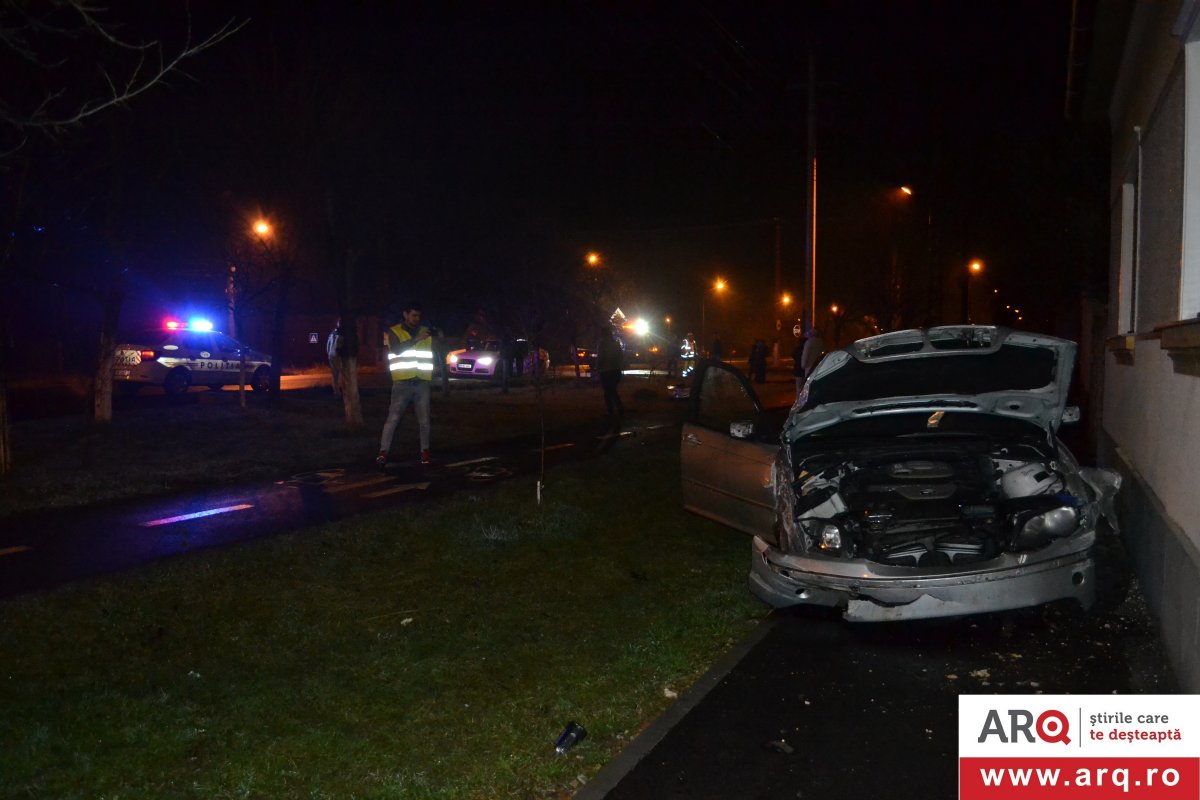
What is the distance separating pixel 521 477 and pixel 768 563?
19.7 feet

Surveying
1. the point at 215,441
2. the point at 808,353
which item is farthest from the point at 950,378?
the point at 808,353

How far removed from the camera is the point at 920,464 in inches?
251

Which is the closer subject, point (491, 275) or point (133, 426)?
point (133, 426)

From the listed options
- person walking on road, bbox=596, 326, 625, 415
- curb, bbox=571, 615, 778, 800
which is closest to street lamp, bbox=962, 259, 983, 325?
person walking on road, bbox=596, 326, 625, 415

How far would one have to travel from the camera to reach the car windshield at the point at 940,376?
256 inches

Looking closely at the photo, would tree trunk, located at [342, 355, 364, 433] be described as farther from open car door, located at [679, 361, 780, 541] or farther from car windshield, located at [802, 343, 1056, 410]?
car windshield, located at [802, 343, 1056, 410]

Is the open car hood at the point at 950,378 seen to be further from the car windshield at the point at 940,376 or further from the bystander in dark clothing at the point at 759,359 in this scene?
the bystander in dark clothing at the point at 759,359

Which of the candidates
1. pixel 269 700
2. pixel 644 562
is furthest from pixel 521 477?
pixel 269 700

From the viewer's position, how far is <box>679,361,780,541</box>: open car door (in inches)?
269

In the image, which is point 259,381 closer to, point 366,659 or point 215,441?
point 215,441

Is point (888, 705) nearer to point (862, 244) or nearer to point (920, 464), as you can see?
point (920, 464)

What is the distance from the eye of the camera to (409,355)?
1146 centimetres

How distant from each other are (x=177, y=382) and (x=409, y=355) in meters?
14.5

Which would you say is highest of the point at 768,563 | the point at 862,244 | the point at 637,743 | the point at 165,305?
the point at 862,244
